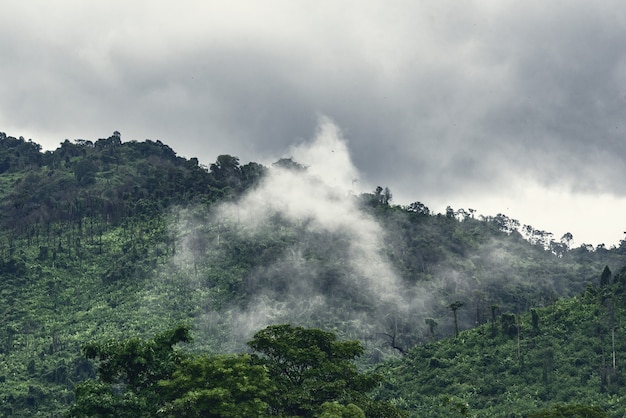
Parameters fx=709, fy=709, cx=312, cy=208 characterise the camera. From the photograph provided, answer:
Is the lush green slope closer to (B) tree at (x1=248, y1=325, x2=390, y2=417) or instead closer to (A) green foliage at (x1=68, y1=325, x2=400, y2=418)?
(B) tree at (x1=248, y1=325, x2=390, y2=417)

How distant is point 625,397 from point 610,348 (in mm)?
13609

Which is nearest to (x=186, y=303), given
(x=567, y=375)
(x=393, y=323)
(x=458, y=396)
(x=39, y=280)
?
(x=39, y=280)

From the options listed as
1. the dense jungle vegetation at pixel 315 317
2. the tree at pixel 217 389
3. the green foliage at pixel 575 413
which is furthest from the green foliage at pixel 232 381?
the dense jungle vegetation at pixel 315 317

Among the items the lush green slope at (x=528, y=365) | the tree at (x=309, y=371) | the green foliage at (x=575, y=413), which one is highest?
the lush green slope at (x=528, y=365)

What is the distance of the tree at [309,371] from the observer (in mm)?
52000

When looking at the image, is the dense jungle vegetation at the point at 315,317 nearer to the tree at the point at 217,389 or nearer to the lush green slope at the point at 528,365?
the lush green slope at the point at 528,365

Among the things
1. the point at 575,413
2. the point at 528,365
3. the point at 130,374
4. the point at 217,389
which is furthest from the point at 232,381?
the point at 528,365

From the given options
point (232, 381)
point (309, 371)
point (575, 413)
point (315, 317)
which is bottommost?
point (575, 413)

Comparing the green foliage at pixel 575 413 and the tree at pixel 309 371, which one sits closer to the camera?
the tree at pixel 309 371

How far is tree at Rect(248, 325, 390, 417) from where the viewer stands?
5200 centimetres

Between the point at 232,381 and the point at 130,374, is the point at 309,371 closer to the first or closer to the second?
the point at 232,381

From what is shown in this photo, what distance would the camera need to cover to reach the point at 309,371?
5397 centimetres

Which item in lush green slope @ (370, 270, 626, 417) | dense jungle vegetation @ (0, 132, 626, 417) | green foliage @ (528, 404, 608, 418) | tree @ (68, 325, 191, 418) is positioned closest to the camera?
tree @ (68, 325, 191, 418)

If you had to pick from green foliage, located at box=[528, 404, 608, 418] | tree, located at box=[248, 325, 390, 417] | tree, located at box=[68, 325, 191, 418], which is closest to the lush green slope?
green foliage, located at box=[528, 404, 608, 418]
